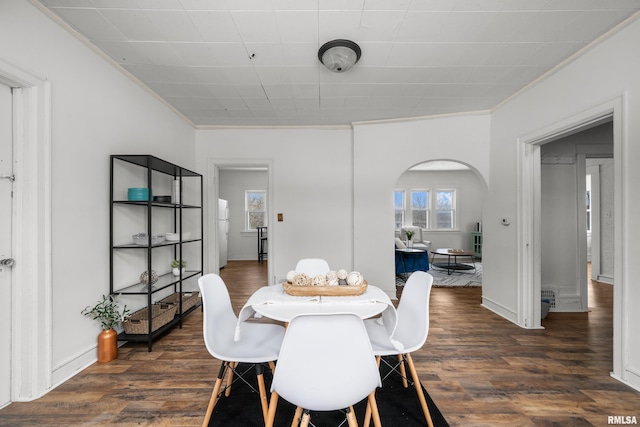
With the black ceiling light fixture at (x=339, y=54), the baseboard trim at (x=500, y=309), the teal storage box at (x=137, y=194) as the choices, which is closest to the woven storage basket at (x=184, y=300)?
the teal storage box at (x=137, y=194)

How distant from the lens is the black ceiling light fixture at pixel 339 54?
7.55 ft

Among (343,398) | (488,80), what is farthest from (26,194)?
(488,80)

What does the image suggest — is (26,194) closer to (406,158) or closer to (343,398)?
(343,398)

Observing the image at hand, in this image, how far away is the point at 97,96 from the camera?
A: 2479 millimetres

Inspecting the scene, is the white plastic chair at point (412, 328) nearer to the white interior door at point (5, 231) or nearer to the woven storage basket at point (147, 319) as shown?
the woven storage basket at point (147, 319)

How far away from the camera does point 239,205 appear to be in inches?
325

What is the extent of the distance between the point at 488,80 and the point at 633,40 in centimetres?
109

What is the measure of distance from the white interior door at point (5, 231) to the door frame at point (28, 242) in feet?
0.07

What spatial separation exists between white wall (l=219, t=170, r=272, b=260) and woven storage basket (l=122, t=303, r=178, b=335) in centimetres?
504

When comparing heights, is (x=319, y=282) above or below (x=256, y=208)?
below

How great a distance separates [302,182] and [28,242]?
320 centimetres

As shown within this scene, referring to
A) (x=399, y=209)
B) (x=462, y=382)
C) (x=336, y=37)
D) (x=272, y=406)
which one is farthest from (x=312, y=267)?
(x=399, y=209)

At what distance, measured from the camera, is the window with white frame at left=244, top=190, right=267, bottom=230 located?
837 cm

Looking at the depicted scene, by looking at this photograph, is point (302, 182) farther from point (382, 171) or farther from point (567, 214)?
point (567, 214)
